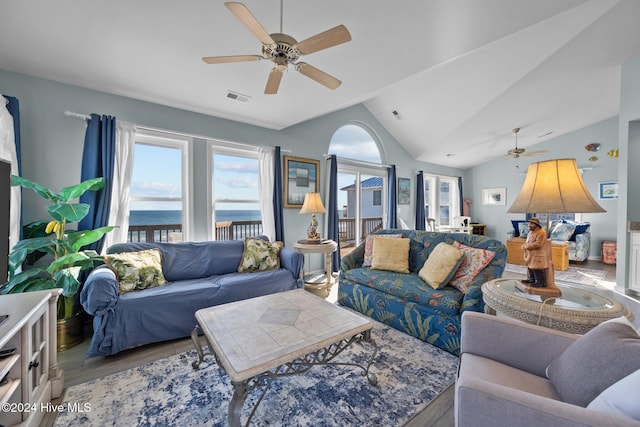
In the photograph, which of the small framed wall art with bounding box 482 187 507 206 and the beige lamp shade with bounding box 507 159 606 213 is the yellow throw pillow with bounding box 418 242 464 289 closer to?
the beige lamp shade with bounding box 507 159 606 213

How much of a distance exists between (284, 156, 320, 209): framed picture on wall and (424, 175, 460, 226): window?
12.3 ft

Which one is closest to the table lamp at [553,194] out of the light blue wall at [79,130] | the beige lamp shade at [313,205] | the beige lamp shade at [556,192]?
the beige lamp shade at [556,192]

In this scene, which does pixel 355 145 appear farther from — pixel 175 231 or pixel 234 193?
pixel 175 231

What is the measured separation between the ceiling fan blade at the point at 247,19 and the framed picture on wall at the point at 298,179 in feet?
8.21

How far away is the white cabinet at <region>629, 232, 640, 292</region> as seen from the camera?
3389 mm

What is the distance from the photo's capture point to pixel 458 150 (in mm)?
6250

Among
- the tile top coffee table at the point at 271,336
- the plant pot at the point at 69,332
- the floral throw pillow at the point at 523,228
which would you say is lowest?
the plant pot at the point at 69,332

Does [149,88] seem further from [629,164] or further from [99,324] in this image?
[629,164]

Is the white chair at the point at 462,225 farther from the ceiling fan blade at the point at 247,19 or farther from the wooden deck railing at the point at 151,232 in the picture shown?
the ceiling fan blade at the point at 247,19

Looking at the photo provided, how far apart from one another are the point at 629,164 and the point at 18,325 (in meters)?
6.19

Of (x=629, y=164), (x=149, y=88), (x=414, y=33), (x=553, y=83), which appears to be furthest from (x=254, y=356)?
(x=553, y=83)

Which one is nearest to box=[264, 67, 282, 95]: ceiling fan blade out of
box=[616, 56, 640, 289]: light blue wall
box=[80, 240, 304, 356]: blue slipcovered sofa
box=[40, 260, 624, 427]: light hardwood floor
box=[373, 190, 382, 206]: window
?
box=[80, 240, 304, 356]: blue slipcovered sofa

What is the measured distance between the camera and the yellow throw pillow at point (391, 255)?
2811 millimetres

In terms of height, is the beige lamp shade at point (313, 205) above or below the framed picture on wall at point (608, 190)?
below
